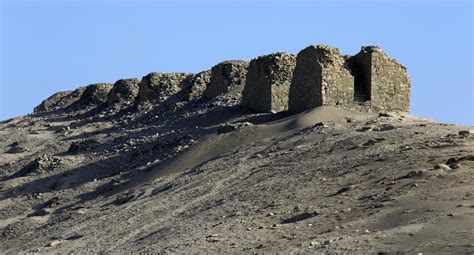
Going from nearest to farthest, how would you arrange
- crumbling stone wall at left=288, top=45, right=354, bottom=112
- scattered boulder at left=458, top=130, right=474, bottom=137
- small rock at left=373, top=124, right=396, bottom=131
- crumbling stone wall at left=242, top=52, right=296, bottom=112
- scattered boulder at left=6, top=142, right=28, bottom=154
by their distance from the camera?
scattered boulder at left=458, top=130, right=474, bottom=137 < small rock at left=373, top=124, right=396, bottom=131 < crumbling stone wall at left=288, top=45, right=354, bottom=112 < crumbling stone wall at left=242, top=52, right=296, bottom=112 < scattered boulder at left=6, top=142, right=28, bottom=154

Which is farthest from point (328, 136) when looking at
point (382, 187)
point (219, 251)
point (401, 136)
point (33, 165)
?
point (33, 165)

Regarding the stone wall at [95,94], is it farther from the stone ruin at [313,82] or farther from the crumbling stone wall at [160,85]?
the stone ruin at [313,82]

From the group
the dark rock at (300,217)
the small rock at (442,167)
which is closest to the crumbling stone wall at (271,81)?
the small rock at (442,167)

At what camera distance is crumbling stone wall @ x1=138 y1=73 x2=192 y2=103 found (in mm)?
42219

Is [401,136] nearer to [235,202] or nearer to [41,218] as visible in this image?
[235,202]

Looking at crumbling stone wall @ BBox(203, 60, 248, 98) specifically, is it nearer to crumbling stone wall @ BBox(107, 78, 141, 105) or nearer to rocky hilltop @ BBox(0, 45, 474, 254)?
rocky hilltop @ BBox(0, 45, 474, 254)

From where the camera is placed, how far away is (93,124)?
4053 cm

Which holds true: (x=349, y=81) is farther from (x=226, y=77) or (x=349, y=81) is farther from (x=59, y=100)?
(x=59, y=100)

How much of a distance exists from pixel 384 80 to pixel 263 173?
23.3ft

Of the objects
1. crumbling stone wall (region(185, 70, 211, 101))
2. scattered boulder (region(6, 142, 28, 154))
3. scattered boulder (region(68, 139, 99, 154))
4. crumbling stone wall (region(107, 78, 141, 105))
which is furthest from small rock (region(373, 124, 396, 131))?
crumbling stone wall (region(107, 78, 141, 105))

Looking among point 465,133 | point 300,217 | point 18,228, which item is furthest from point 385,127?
point 18,228

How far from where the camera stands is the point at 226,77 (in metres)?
36.6

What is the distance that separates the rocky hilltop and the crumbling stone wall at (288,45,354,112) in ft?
0.11

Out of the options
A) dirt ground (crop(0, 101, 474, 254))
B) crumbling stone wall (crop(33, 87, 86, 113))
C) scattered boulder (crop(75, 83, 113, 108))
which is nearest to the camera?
dirt ground (crop(0, 101, 474, 254))
